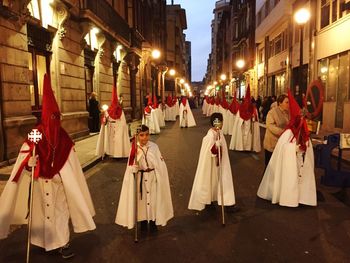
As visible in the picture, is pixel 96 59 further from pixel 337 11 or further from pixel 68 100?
pixel 337 11

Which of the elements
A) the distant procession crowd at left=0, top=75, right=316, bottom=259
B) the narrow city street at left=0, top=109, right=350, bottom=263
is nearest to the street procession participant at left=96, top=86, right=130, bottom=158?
the narrow city street at left=0, top=109, right=350, bottom=263

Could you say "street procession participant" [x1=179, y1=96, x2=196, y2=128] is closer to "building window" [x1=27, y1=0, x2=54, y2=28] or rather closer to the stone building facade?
the stone building facade

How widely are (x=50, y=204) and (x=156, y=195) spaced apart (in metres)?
1.38

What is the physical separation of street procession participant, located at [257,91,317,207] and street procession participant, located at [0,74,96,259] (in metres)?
3.55

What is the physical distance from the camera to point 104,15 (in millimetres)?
20109

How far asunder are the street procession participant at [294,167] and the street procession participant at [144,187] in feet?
7.94

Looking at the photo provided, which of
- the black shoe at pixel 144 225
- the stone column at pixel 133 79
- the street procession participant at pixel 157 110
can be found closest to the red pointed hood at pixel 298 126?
the black shoe at pixel 144 225

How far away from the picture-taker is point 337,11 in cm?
1792

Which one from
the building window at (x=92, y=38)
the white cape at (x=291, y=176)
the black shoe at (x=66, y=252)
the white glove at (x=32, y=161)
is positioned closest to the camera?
the white glove at (x=32, y=161)

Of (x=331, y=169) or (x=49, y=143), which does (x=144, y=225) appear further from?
(x=331, y=169)

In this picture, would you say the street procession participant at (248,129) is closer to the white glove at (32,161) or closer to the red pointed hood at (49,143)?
the red pointed hood at (49,143)

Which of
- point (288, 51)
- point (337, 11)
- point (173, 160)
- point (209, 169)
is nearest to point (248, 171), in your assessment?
point (173, 160)

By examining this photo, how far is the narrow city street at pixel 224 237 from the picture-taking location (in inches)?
179

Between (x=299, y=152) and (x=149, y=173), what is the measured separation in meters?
3.00
